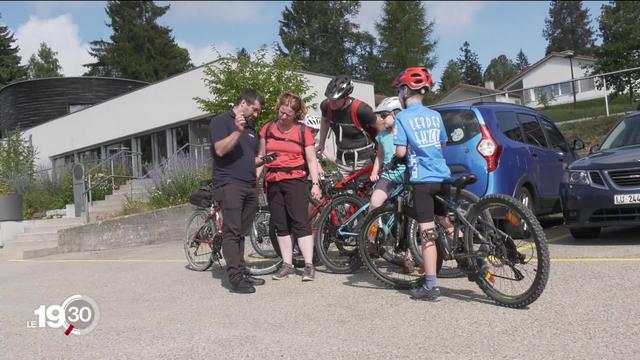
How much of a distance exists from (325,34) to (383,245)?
59059 mm

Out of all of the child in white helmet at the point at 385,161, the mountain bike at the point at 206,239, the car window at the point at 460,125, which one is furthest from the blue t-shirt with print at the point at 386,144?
the mountain bike at the point at 206,239

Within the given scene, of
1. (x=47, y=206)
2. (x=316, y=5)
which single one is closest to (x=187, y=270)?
(x=47, y=206)

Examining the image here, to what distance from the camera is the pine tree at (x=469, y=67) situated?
12531cm

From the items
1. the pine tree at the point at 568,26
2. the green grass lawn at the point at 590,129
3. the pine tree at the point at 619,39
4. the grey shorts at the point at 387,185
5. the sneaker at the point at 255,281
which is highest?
the pine tree at the point at 568,26

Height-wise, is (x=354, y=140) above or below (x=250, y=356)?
above

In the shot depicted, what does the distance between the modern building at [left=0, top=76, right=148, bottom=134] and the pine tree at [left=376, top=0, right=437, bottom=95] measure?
3040cm

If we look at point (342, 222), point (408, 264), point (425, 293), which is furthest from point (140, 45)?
point (425, 293)

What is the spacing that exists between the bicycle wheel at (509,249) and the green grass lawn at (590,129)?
487 inches

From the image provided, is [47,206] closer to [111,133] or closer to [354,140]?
[111,133]

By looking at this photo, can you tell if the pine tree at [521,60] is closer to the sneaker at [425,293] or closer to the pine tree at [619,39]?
the pine tree at [619,39]

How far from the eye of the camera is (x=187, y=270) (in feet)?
24.8

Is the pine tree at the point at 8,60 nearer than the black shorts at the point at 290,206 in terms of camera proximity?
No

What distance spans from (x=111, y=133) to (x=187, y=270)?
19.5 m

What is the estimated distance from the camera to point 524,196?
7.62 meters
